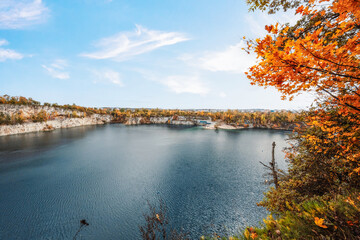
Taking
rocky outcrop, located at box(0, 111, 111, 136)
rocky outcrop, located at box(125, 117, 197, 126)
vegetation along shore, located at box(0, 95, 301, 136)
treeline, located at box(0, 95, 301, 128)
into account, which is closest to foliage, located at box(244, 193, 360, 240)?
vegetation along shore, located at box(0, 95, 301, 136)

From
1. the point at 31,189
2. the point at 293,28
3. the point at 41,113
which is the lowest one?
the point at 31,189

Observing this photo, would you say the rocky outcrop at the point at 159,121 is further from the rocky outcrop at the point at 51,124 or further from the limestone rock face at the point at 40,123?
the limestone rock face at the point at 40,123

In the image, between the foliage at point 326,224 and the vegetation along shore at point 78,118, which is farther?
the vegetation along shore at point 78,118

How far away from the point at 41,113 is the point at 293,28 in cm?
11628

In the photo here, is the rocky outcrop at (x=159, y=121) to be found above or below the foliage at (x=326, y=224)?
below

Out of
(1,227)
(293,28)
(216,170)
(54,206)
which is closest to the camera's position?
(293,28)

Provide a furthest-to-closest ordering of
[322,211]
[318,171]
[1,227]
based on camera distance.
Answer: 1. [1,227]
2. [318,171]
3. [322,211]

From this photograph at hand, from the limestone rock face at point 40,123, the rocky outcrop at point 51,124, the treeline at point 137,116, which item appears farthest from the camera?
the treeline at point 137,116

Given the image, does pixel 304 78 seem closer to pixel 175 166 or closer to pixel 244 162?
pixel 175 166

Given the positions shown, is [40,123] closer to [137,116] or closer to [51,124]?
[51,124]

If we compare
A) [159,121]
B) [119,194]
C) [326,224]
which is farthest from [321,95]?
[159,121]

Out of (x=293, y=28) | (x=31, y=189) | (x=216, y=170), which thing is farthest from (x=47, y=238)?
(x=216, y=170)

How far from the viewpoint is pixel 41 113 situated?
84562mm

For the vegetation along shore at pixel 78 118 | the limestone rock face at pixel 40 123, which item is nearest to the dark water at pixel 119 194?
the vegetation along shore at pixel 78 118
